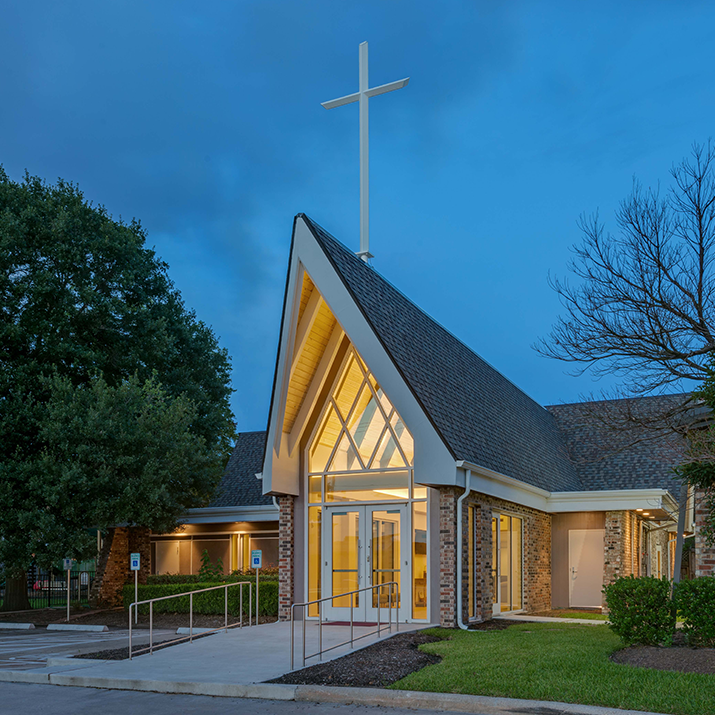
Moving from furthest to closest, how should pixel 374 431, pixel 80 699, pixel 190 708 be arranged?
pixel 374 431, pixel 80 699, pixel 190 708

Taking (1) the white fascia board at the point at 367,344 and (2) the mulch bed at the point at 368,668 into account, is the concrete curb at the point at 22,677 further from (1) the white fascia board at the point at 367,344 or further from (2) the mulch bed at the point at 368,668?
(1) the white fascia board at the point at 367,344

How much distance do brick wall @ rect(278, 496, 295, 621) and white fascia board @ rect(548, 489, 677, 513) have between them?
7827mm

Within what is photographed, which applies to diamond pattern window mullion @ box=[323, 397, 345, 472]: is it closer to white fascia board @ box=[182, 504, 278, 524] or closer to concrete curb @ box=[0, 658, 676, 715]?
concrete curb @ box=[0, 658, 676, 715]

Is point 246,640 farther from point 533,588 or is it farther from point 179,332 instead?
point 179,332

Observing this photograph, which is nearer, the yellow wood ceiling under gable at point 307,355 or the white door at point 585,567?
the yellow wood ceiling under gable at point 307,355

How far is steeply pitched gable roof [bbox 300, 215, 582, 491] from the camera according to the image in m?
16.0

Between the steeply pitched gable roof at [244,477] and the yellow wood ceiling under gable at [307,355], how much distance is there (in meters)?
7.18

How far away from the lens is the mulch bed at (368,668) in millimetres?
9695

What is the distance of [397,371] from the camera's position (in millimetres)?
15586

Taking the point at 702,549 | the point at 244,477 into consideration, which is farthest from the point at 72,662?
the point at 244,477

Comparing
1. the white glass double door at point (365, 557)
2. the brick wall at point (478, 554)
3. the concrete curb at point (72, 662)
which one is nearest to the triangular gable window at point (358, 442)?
the white glass double door at point (365, 557)

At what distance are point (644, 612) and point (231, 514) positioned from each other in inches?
638

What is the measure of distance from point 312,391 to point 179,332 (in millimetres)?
14084

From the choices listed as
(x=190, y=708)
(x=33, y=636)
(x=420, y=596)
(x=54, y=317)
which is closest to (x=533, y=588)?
(x=420, y=596)
